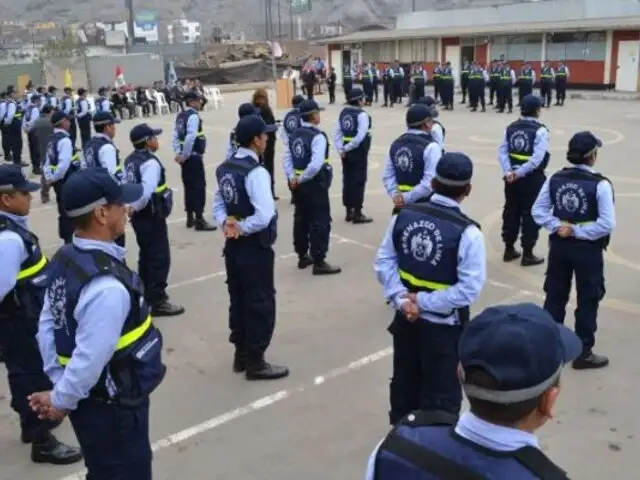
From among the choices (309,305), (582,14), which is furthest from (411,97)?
(309,305)

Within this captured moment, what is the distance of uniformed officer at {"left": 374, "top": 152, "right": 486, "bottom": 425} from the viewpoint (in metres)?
3.86

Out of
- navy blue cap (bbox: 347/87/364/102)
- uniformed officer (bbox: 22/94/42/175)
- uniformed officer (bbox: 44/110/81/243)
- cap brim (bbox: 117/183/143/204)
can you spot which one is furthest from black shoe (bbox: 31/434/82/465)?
uniformed officer (bbox: 22/94/42/175)

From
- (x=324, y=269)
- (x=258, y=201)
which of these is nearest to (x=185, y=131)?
(x=324, y=269)

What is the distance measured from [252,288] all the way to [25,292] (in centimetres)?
168

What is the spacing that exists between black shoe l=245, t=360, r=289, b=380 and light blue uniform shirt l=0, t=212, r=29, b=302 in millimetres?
2059

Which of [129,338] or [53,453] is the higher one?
[129,338]

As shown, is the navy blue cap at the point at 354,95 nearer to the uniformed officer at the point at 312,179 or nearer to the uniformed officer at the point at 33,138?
the uniformed officer at the point at 312,179

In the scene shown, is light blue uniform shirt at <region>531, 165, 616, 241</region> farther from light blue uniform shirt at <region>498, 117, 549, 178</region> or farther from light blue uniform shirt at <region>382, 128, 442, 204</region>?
light blue uniform shirt at <region>498, 117, 549, 178</region>

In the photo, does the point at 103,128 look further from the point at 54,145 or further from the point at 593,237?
the point at 593,237

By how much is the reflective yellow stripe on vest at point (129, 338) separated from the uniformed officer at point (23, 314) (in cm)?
134

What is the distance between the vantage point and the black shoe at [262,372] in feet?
18.6

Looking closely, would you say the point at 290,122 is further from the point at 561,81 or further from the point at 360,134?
the point at 561,81

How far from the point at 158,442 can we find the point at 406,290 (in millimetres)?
2121

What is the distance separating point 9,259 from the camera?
14.1 ft
